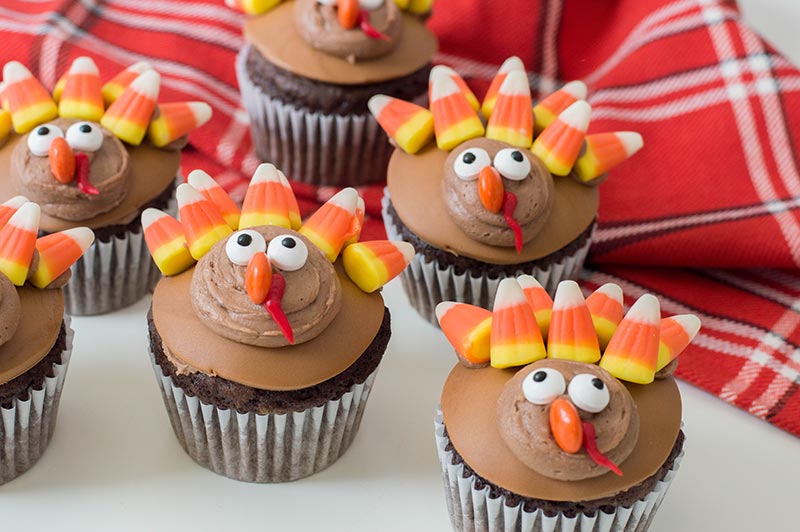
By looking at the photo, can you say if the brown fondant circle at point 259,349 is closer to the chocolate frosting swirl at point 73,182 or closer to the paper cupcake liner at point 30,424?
the paper cupcake liner at point 30,424

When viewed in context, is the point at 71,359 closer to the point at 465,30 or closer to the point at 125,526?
the point at 125,526

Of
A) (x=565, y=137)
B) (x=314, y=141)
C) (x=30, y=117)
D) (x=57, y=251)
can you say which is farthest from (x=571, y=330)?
(x=30, y=117)

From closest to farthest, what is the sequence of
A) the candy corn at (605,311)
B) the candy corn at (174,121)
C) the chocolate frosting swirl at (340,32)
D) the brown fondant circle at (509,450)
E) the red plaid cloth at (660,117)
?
the brown fondant circle at (509,450) → the candy corn at (605,311) → the candy corn at (174,121) → the red plaid cloth at (660,117) → the chocolate frosting swirl at (340,32)

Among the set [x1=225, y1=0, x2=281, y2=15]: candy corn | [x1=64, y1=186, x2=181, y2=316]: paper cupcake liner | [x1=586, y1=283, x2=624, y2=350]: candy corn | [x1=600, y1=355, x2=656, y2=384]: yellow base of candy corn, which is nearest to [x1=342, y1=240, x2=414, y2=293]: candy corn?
[x1=586, y1=283, x2=624, y2=350]: candy corn

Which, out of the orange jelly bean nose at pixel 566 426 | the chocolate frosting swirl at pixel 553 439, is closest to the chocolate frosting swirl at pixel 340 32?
the chocolate frosting swirl at pixel 553 439

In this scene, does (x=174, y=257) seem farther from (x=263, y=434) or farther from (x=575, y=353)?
(x=575, y=353)

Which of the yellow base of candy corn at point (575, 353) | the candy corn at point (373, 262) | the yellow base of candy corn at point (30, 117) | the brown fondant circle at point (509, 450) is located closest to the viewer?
the brown fondant circle at point (509, 450)
